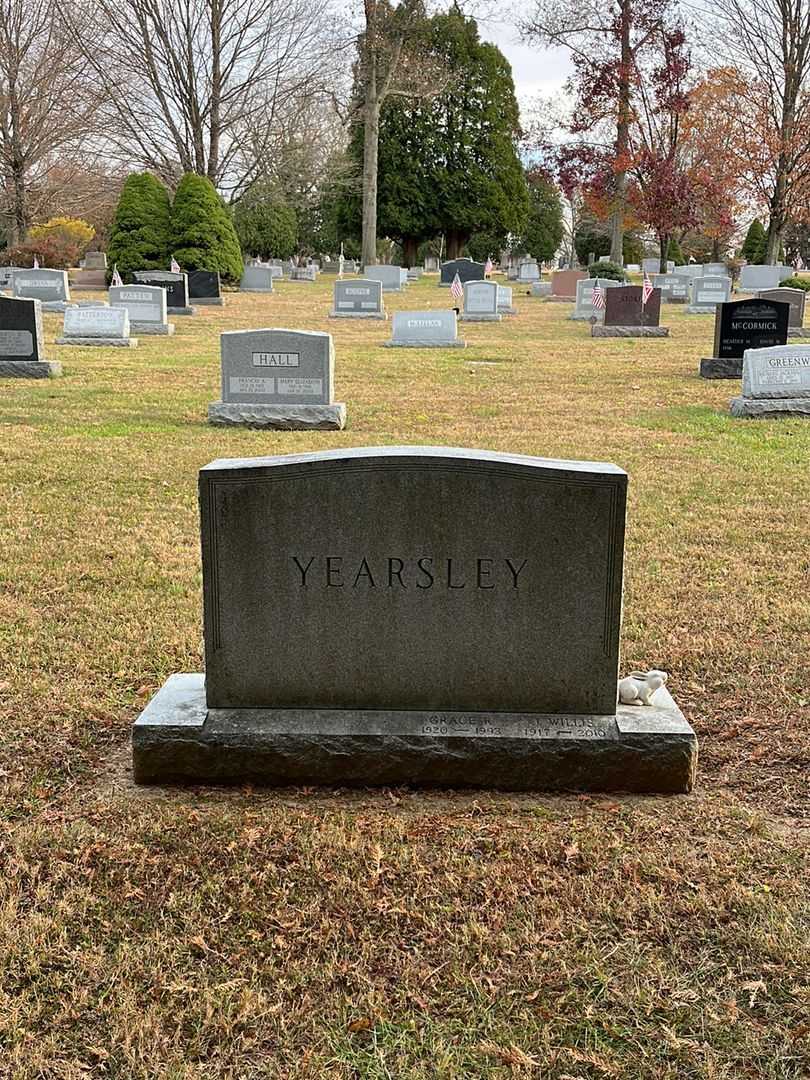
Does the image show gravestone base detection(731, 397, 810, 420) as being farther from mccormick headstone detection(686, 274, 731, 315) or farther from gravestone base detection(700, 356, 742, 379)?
mccormick headstone detection(686, 274, 731, 315)

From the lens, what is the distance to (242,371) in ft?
35.6

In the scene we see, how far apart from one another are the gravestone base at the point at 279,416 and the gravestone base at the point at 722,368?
6740mm

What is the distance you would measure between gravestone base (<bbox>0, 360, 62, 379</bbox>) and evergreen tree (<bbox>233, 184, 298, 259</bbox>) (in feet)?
107

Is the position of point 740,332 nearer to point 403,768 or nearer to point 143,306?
point 143,306

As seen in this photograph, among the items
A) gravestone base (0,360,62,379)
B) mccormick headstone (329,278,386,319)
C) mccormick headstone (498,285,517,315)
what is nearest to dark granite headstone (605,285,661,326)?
mccormick headstone (498,285,517,315)

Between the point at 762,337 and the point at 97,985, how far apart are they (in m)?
14.3

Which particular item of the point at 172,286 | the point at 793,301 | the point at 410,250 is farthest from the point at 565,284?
the point at 410,250

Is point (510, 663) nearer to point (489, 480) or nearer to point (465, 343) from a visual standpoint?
point (489, 480)

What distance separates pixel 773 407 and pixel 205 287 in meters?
20.2

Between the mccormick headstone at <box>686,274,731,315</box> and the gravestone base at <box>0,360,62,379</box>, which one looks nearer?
the gravestone base at <box>0,360,62,379</box>

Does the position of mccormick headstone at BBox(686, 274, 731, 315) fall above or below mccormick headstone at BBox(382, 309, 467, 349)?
above

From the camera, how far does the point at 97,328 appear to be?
18453mm

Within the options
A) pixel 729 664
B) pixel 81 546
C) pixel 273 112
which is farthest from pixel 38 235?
pixel 729 664

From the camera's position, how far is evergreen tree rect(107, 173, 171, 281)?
29.5 metres
